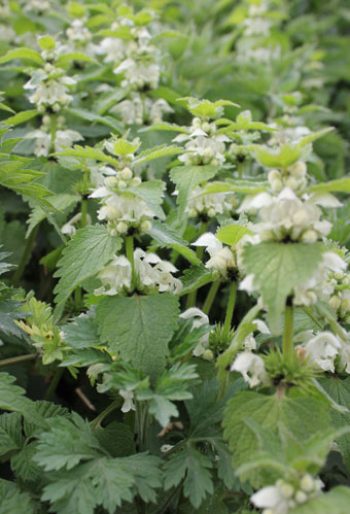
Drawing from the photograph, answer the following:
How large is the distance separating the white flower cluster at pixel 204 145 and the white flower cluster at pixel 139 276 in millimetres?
337

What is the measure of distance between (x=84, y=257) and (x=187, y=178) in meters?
0.38

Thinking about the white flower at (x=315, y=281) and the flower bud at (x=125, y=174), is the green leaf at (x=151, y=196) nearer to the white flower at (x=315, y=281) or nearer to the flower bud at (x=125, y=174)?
the flower bud at (x=125, y=174)

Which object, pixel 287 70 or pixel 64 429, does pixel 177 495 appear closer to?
pixel 64 429

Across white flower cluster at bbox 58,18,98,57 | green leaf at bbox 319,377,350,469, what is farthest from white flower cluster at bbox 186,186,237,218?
white flower cluster at bbox 58,18,98,57

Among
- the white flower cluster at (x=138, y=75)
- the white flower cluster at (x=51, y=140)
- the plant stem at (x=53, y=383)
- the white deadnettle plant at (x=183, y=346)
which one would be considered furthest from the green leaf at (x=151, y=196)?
the white flower cluster at (x=138, y=75)

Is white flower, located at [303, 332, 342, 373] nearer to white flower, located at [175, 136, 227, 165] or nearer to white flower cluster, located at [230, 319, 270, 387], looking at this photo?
white flower cluster, located at [230, 319, 270, 387]

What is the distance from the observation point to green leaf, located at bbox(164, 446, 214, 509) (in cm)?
141

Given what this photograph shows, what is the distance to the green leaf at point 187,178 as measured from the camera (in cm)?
177

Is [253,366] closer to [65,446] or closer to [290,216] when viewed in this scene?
[290,216]

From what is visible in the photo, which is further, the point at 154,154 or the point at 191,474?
the point at 154,154

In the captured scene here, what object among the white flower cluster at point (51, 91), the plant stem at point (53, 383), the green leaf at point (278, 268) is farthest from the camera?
the white flower cluster at point (51, 91)

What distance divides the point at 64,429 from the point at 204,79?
2.17 m

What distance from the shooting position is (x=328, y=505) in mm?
1171

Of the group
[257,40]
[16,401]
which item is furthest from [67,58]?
[257,40]
